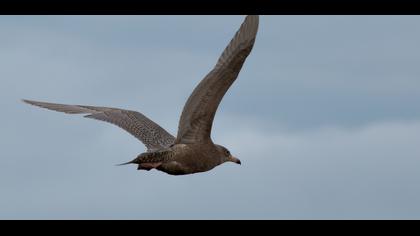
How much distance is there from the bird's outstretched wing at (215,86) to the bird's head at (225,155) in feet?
2.53

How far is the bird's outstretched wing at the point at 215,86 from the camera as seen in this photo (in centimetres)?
970

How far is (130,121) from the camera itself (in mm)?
12391

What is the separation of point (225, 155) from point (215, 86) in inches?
70.4

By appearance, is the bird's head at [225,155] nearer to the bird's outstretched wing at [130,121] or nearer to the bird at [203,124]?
the bird at [203,124]

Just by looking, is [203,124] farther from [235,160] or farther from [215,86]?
[235,160]

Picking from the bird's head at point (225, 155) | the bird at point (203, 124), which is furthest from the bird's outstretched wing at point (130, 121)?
the bird's head at point (225, 155)

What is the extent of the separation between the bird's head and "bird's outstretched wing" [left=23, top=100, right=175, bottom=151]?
87 cm

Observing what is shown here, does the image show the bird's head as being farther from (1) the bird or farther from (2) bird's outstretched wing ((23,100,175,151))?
(2) bird's outstretched wing ((23,100,175,151))
